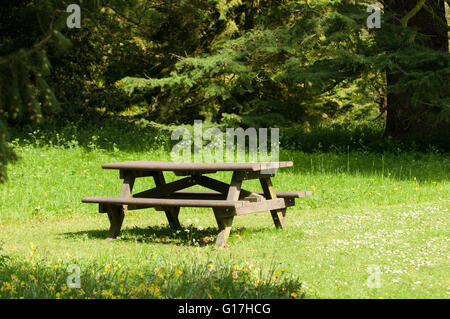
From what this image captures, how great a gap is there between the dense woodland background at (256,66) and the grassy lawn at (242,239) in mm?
2083

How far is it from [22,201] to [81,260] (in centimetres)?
386

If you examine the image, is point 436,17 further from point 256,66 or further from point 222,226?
point 222,226

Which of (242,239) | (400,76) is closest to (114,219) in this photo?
(242,239)

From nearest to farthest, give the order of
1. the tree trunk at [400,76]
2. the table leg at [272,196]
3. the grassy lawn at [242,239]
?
the grassy lawn at [242,239] < the table leg at [272,196] < the tree trunk at [400,76]

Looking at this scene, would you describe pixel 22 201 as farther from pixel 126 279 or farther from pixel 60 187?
pixel 126 279

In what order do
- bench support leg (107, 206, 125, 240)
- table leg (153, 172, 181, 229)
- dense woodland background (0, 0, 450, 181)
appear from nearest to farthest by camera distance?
bench support leg (107, 206, 125, 240) < table leg (153, 172, 181, 229) < dense woodland background (0, 0, 450, 181)

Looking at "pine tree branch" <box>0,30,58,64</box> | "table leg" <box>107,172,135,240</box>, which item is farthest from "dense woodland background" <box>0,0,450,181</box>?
"pine tree branch" <box>0,30,58,64</box>

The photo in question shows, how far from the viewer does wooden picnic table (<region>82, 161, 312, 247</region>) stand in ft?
21.4

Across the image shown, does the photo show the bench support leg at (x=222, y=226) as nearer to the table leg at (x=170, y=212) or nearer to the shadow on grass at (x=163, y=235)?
the shadow on grass at (x=163, y=235)

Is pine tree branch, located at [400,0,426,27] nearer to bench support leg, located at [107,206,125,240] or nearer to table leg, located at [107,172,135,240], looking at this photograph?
table leg, located at [107,172,135,240]

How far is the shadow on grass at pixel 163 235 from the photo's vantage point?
7.00 meters

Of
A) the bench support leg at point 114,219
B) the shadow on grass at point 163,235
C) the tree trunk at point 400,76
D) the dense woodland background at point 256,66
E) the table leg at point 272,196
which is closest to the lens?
the shadow on grass at point 163,235

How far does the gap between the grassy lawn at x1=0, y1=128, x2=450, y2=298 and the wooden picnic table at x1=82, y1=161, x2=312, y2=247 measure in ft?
0.82

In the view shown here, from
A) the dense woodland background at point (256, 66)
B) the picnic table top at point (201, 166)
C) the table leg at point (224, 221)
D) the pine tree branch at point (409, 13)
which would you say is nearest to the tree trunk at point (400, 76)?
the dense woodland background at point (256, 66)
